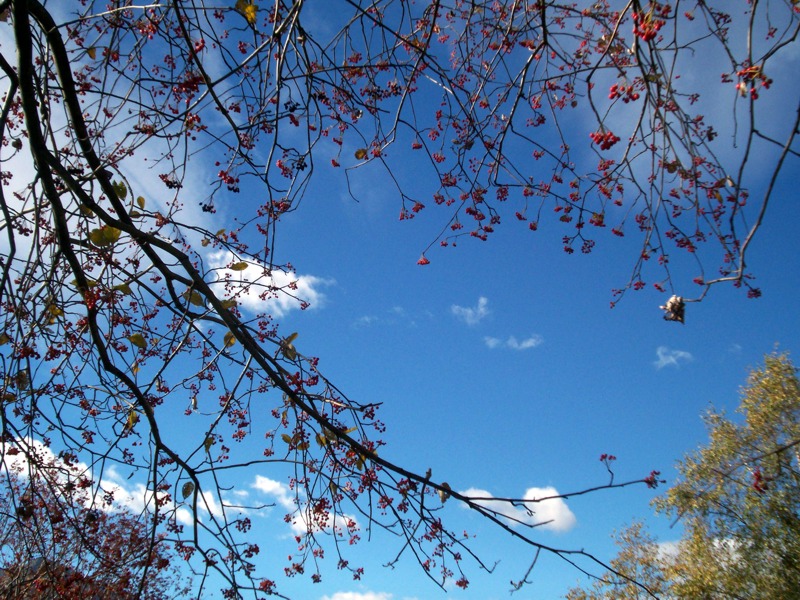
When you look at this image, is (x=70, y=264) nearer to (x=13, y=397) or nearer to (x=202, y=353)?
(x=13, y=397)

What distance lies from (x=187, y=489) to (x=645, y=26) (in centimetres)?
215

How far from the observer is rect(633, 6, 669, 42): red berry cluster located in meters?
1.77

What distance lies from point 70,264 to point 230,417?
872mm

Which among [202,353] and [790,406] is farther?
[790,406]

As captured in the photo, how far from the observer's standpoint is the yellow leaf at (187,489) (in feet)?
7.34

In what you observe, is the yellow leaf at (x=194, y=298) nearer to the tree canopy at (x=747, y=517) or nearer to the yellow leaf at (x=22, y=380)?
the yellow leaf at (x=22, y=380)

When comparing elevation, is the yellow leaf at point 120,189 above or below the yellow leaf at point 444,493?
above

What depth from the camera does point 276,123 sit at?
204 cm

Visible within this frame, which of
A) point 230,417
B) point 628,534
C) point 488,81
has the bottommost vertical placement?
point 230,417

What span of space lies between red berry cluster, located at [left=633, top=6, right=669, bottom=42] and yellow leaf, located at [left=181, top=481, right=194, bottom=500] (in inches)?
82.4

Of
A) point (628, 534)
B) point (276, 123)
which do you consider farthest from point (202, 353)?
point (628, 534)

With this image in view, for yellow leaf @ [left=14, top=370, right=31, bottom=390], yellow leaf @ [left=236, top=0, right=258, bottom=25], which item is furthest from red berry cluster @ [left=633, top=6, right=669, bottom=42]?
yellow leaf @ [left=14, top=370, right=31, bottom=390]

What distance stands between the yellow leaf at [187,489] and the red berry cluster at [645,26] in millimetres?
2092

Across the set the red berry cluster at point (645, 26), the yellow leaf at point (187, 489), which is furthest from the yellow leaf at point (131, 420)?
the red berry cluster at point (645, 26)
